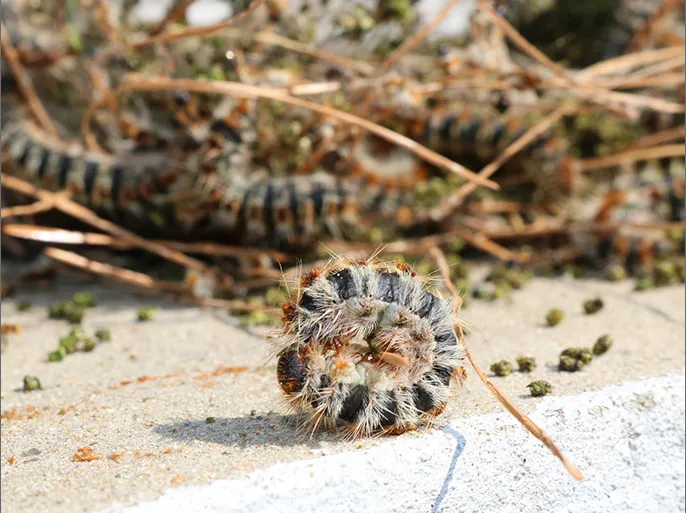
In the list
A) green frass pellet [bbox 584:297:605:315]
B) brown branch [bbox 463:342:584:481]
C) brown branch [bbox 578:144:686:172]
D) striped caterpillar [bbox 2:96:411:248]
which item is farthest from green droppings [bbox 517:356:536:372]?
brown branch [bbox 578:144:686:172]

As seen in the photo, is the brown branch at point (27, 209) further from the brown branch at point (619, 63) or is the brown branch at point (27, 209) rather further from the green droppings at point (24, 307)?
the brown branch at point (619, 63)

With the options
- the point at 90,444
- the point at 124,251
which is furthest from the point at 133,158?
the point at 90,444

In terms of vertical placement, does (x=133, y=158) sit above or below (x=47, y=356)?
above

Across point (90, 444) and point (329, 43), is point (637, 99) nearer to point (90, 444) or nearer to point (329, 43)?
point (329, 43)

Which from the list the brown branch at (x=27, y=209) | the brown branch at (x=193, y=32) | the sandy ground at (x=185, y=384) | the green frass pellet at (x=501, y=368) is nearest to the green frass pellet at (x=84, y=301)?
the sandy ground at (x=185, y=384)

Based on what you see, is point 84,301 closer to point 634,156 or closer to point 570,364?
point 570,364

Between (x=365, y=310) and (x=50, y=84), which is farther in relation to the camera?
(x=50, y=84)

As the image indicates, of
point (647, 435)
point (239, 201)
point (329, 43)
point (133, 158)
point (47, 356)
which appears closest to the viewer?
point (647, 435)
